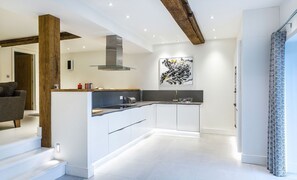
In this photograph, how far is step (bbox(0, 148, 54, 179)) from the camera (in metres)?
2.34

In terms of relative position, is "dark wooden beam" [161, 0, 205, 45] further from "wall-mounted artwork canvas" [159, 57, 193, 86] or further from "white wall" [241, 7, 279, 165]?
"wall-mounted artwork canvas" [159, 57, 193, 86]

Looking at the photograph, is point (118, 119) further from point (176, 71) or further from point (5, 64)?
point (5, 64)

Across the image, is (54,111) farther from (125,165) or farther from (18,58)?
(18,58)

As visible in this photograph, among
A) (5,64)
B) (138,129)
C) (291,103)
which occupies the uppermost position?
(5,64)

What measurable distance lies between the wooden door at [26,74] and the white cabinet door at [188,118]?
231 inches

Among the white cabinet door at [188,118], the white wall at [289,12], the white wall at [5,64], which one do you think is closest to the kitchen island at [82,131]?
the white cabinet door at [188,118]

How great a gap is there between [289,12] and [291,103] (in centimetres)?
138

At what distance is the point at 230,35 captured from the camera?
508 centimetres

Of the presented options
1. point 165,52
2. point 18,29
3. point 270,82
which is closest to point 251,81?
point 270,82

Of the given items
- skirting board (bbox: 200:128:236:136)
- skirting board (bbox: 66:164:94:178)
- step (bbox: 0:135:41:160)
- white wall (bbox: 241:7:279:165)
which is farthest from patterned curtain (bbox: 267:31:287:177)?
step (bbox: 0:135:41:160)

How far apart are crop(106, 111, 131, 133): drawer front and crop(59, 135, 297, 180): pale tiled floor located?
571 millimetres

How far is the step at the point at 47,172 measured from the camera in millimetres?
2418

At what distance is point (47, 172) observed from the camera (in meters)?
2.57

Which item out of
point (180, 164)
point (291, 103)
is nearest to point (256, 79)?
point (291, 103)
